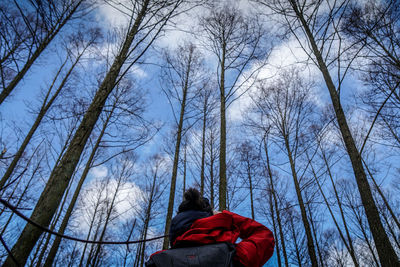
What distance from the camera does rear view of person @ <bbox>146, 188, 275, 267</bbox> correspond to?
1395 mm

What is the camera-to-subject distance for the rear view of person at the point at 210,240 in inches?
54.9

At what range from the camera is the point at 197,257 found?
1.39 meters

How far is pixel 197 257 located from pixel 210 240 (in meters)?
0.17

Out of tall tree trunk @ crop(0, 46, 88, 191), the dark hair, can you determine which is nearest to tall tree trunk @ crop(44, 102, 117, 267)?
tall tree trunk @ crop(0, 46, 88, 191)

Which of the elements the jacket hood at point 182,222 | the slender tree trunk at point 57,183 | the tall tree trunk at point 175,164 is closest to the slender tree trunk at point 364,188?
the jacket hood at point 182,222

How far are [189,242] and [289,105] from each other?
8094 millimetres

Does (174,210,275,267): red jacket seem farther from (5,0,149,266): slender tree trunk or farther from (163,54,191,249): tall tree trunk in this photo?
(163,54,191,249): tall tree trunk

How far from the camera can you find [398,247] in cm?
1137

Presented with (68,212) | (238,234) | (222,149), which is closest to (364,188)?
(238,234)

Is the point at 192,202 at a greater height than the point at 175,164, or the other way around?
the point at 175,164

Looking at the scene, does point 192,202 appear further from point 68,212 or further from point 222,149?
point 68,212

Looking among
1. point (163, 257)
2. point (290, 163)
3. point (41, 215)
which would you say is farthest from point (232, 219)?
point (290, 163)

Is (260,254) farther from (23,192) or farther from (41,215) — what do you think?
(23,192)

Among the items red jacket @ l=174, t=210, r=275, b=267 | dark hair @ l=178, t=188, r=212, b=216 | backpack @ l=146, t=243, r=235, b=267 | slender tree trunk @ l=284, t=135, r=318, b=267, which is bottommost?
backpack @ l=146, t=243, r=235, b=267
